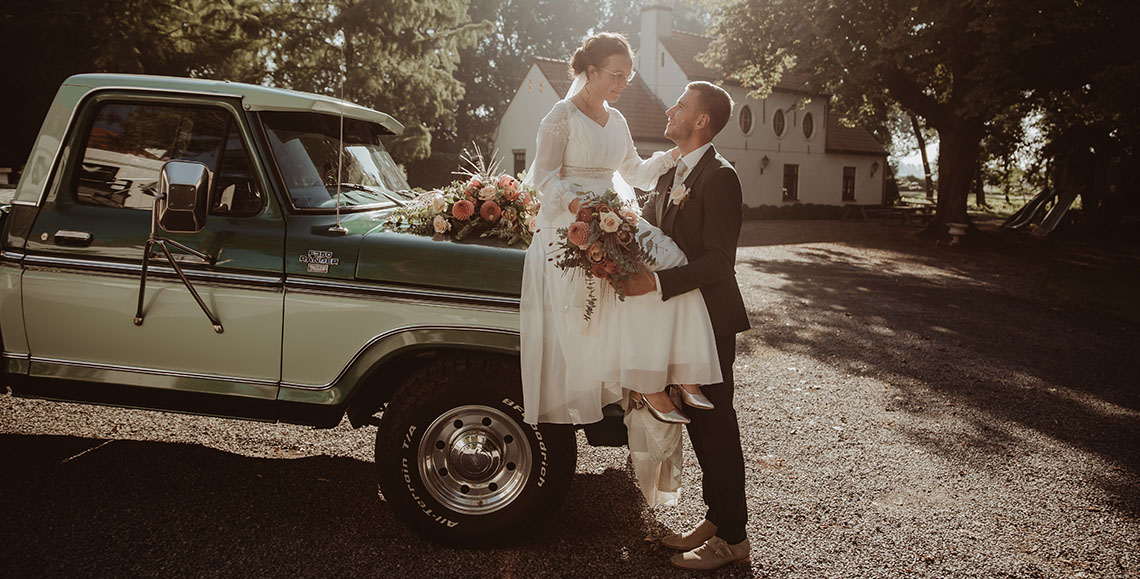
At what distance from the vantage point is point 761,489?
4801 millimetres

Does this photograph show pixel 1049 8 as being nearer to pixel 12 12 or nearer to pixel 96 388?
pixel 96 388

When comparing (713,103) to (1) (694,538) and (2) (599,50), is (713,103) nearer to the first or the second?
(2) (599,50)

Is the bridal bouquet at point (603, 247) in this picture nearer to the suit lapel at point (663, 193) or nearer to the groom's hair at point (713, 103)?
the suit lapel at point (663, 193)

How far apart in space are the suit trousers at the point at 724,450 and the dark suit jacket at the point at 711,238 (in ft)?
A: 0.51

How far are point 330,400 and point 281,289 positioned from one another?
0.59m

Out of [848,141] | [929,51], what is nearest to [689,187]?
[929,51]

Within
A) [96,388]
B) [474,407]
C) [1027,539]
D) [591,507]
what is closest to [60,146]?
[96,388]

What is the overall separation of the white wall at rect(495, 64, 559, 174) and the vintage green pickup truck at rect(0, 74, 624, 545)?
98.8 ft

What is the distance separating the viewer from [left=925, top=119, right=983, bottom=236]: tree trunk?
73.4ft

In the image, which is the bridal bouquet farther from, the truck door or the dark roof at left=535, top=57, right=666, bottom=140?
the dark roof at left=535, top=57, right=666, bottom=140

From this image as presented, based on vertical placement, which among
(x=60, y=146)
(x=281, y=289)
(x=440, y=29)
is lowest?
(x=281, y=289)

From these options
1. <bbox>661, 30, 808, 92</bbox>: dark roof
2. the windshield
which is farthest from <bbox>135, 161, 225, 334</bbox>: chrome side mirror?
<bbox>661, 30, 808, 92</bbox>: dark roof

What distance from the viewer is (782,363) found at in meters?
8.12

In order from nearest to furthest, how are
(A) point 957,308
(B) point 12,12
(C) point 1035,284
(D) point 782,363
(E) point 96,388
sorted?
(E) point 96,388 < (D) point 782,363 < (A) point 957,308 < (C) point 1035,284 < (B) point 12,12
